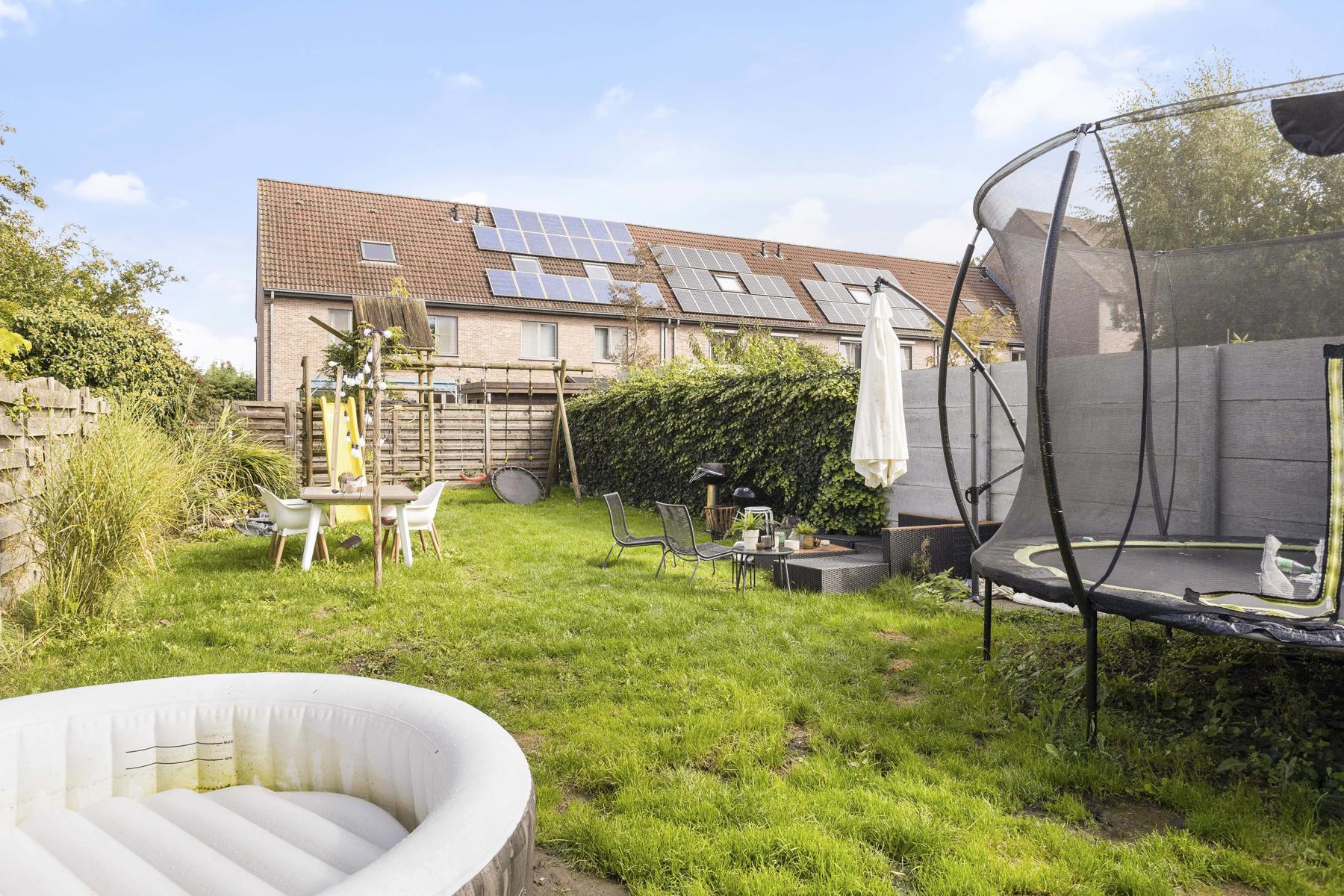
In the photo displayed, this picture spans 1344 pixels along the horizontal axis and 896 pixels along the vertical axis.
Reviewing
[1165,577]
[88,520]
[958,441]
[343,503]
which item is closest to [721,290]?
[958,441]

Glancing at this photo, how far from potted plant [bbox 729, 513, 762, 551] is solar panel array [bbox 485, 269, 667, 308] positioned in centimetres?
1325

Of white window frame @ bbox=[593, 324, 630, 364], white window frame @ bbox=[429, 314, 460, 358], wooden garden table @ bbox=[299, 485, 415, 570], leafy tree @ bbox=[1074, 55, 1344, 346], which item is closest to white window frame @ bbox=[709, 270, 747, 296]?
white window frame @ bbox=[593, 324, 630, 364]

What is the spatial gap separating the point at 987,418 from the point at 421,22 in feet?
19.8

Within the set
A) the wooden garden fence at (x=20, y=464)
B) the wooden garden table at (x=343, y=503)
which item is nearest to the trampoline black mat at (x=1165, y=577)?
the wooden garden table at (x=343, y=503)

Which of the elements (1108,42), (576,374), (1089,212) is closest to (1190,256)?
(1089,212)

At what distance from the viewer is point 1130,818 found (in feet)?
8.80

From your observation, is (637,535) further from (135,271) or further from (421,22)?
(135,271)

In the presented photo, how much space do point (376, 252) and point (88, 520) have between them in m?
17.4

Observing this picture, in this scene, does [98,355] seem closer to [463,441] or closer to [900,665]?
[463,441]

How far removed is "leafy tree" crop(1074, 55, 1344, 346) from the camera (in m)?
3.60

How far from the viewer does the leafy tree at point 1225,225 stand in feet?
11.8

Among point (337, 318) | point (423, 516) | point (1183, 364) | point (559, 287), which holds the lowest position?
point (423, 516)

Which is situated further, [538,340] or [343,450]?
[538,340]

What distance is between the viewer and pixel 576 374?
20.2m
